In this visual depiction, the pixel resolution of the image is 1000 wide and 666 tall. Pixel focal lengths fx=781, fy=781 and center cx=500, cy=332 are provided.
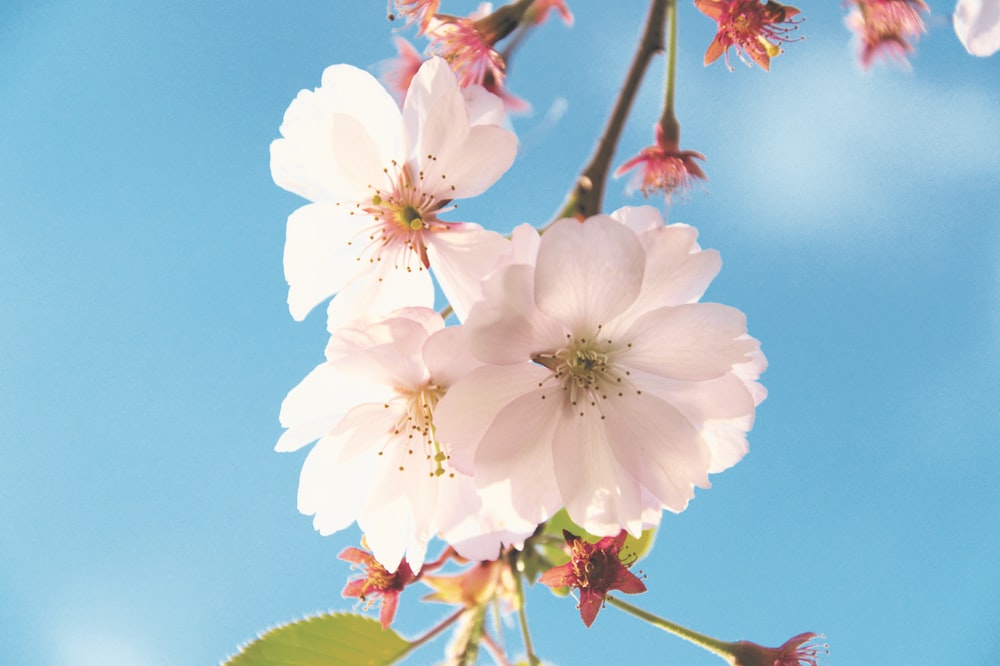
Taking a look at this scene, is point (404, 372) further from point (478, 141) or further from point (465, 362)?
point (478, 141)

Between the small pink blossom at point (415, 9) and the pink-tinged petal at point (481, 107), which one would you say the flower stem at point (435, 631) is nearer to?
the pink-tinged petal at point (481, 107)

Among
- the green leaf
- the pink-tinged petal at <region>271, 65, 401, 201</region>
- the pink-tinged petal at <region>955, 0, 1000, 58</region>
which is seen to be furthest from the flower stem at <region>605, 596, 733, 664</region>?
the pink-tinged petal at <region>955, 0, 1000, 58</region>

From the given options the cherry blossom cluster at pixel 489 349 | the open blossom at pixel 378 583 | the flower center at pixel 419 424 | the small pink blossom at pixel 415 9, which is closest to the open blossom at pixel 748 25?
the cherry blossom cluster at pixel 489 349

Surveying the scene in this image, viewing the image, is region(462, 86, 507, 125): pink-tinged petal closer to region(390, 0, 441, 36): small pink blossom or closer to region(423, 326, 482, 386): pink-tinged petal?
region(423, 326, 482, 386): pink-tinged petal

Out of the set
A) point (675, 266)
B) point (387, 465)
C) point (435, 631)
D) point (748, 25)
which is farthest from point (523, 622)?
point (748, 25)

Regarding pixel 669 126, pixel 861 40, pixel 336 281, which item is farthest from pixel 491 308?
pixel 861 40

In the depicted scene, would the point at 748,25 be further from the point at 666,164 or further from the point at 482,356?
the point at 482,356

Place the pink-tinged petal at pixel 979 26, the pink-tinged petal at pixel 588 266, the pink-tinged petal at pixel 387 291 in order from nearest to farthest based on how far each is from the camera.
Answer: the pink-tinged petal at pixel 588 266 → the pink-tinged petal at pixel 387 291 → the pink-tinged petal at pixel 979 26
